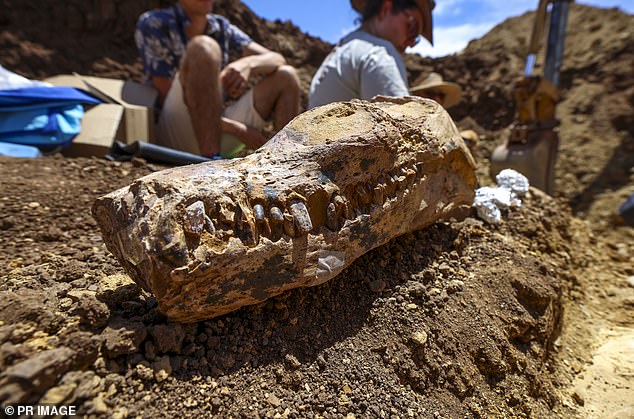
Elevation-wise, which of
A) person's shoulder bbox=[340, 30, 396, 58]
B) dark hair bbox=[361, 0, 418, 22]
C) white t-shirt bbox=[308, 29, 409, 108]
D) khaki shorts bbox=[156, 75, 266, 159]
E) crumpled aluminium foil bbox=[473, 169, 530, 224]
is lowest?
crumpled aluminium foil bbox=[473, 169, 530, 224]

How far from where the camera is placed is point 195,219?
1034 millimetres

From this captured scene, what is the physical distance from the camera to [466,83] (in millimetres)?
7965

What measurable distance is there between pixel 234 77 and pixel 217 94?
229mm

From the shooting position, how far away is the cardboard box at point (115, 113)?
2.75 metres

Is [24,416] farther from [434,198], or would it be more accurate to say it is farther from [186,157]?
[186,157]

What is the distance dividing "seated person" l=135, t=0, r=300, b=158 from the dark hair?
66 centimetres

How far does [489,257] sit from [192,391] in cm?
127

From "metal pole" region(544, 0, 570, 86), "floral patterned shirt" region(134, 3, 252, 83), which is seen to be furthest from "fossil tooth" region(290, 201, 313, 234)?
"metal pole" region(544, 0, 570, 86)

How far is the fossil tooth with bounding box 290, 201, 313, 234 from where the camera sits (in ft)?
3.86

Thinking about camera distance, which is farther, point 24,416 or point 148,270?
point 148,270

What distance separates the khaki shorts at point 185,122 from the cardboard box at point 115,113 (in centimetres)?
11

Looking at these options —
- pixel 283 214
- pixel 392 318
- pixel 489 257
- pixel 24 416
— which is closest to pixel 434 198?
pixel 489 257

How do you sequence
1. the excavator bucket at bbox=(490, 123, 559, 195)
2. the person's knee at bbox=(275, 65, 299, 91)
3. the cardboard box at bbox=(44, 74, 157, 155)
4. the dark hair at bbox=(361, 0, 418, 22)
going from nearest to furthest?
the dark hair at bbox=(361, 0, 418, 22), the cardboard box at bbox=(44, 74, 157, 155), the person's knee at bbox=(275, 65, 299, 91), the excavator bucket at bbox=(490, 123, 559, 195)

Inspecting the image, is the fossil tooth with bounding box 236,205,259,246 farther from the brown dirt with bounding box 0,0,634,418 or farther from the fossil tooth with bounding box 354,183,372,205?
the fossil tooth with bounding box 354,183,372,205
